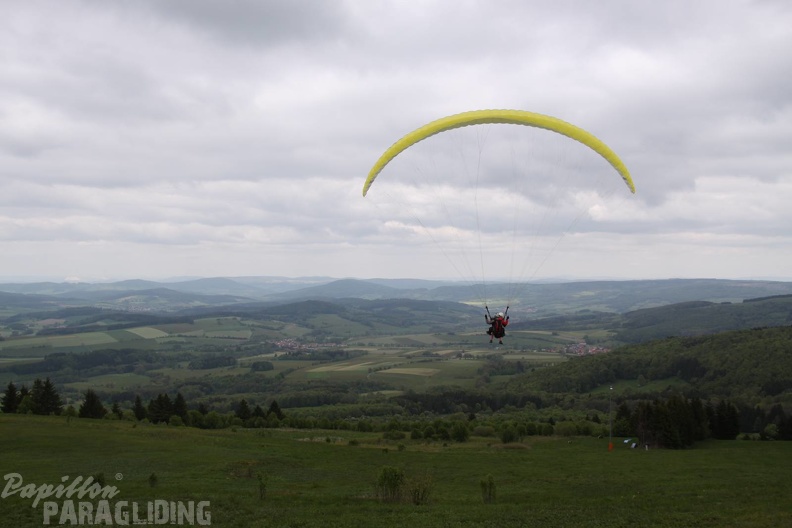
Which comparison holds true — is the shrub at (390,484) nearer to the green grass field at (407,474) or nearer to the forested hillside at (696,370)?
the green grass field at (407,474)

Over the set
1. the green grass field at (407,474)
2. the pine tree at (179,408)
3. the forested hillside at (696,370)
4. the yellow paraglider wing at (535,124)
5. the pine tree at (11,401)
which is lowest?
the forested hillside at (696,370)

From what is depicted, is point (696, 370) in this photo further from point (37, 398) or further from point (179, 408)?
point (37, 398)

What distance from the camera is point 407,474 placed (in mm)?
38812

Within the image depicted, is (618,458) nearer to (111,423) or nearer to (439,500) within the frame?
(439,500)

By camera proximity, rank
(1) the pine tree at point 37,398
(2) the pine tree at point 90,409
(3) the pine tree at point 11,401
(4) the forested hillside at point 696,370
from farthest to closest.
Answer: (4) the forested hillside at point 696,370 < (3) the pine tree at point 11,401 < (1) the pine tree at point 37,398 < (2) the pine tree at point 90,409

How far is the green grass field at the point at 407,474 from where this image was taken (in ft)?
76.6

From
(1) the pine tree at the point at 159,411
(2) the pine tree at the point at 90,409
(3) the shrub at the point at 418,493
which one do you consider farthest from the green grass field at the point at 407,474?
(1) the pine tree at the point at 159,411

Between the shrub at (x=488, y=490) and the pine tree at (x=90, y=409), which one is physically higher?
the shrub at (x=488, y=490)

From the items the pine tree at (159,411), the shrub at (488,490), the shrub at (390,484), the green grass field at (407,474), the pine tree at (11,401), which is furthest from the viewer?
the pine tree at (159,411)

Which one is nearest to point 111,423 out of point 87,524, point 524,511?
point 87,524

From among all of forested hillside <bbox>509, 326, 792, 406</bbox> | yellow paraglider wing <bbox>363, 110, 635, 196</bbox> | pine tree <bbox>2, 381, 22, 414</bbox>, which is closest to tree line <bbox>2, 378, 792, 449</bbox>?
pine tree <bbox>2, 381, 22, 414</bbox>

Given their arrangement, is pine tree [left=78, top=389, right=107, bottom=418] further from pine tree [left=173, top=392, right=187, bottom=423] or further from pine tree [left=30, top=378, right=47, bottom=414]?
pine tree [left=173, top=392, right=187, bottom=423]

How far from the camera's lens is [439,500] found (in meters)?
28.0

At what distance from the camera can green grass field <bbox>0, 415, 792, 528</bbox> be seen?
2334cm
